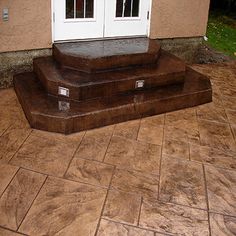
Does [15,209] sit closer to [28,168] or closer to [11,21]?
[28,168]

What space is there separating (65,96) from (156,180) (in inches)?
59.6

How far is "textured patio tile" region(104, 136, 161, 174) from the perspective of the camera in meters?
3.00

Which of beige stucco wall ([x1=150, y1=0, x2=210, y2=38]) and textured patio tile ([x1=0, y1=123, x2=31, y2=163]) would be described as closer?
textured patio tile ([x1=0, y1=123, x2=31, y2=163])

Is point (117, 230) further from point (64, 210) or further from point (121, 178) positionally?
point (121, 178)

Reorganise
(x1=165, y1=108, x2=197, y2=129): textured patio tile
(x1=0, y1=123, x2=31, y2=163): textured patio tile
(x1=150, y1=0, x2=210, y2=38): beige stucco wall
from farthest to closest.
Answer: (x1=150, y1=0, x2=210, y2=38): beige stucco wall
(x1=165, y1=108, x2=197, y2=129): textured patio tile
(x1=0, y1=123, x2=31, y2=163): textured patio tile

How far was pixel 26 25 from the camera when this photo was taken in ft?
13.4

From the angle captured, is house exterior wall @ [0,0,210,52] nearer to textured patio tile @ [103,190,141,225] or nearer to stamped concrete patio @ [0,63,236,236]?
stamped concrete patio @ [0,63,236,236]

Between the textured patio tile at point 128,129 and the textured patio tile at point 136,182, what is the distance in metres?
0.63

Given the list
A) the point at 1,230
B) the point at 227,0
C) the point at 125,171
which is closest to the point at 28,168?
the point at 1,230

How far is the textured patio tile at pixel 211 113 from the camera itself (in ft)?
13.1

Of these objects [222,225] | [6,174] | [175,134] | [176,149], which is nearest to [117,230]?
[222,225]

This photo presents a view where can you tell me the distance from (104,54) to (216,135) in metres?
1.70

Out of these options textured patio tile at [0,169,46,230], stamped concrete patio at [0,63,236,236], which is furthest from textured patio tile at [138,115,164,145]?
textured patio tile at [0,169,46,230]

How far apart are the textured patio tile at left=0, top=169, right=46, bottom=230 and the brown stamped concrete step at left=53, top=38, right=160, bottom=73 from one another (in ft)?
5.40
